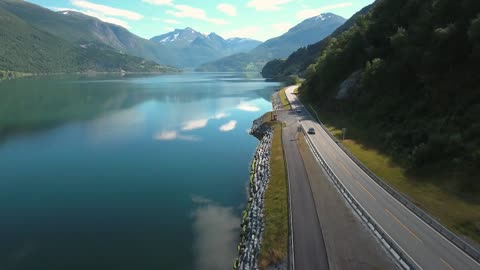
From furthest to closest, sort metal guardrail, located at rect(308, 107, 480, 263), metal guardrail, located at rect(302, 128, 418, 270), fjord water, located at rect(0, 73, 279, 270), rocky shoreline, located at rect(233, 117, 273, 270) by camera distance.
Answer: fjord water, located at rect(0, 73, 279, 270) → rocky shoreline, located at rect(233, 117, 273, 270) → metal guardrail, located at rect(308, 107, 480, 263) → metal guardrail, located at rect(302, 128, 418, 270)

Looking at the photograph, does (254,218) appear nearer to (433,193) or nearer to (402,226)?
(402,226)

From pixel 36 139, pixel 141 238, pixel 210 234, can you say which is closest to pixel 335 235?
pixel 210 234

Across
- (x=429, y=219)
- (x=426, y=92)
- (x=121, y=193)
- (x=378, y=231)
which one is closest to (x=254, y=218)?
(x=378, y=231)

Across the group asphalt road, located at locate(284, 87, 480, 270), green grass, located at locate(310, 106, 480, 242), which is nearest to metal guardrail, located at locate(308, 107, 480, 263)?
asphalt road, located at locate(284, 87, 480, 270)

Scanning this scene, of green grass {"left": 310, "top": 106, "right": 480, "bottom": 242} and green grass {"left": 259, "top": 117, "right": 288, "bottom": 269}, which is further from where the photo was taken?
green grass {"left": 310, "top": 106, "right": 480, "bottom": 242}

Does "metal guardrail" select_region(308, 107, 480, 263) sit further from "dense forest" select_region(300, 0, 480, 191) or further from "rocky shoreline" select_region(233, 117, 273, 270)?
"rocky shoreline" select_region(233, 117, 273, 270)

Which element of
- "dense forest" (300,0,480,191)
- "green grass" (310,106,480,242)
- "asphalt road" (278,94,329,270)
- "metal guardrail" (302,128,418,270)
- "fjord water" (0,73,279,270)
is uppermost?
"dense forest" (300,0,480,191)

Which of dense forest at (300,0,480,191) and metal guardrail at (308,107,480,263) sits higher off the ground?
dense forest at (300,0,480,191)

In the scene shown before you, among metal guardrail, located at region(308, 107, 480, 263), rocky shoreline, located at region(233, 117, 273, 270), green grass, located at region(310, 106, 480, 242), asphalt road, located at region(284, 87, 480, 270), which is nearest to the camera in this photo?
asphalt road, located at region(284, 87, 480, 270)
